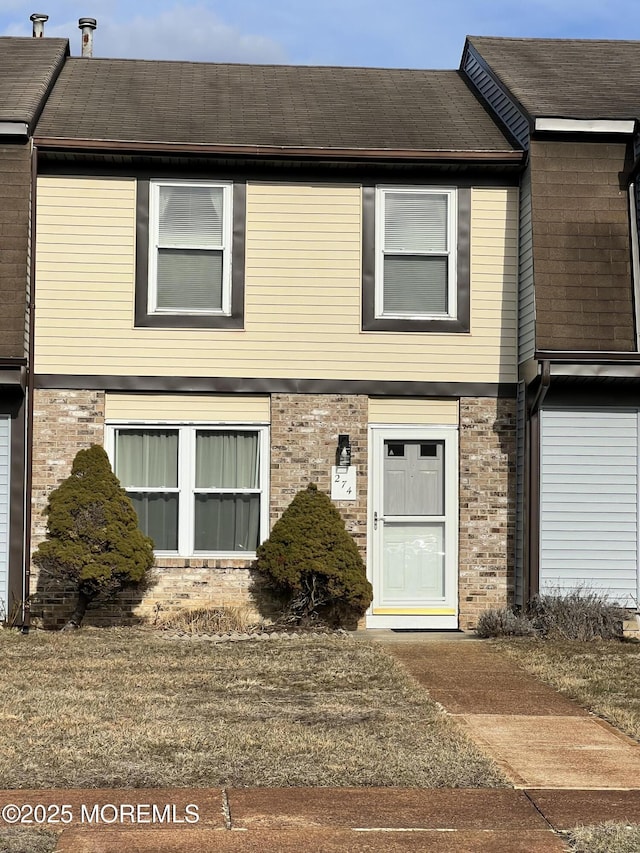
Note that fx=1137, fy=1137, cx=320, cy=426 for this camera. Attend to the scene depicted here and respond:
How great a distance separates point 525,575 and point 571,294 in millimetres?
3152

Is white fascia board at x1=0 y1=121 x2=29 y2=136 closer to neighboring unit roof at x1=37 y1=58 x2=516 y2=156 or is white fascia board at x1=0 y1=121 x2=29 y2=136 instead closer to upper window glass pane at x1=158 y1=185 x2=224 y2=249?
neighboring unit roof at x1=37 y1=58 x2=516 y2=156

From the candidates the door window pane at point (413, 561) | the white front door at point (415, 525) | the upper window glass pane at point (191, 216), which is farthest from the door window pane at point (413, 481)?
the upper window glass pane at point (191, 216)

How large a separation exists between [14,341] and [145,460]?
6.54 ft

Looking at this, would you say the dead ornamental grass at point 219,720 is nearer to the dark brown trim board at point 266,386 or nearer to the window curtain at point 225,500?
the window curtain at point 225,500

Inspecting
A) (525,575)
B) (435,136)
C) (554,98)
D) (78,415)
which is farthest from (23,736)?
(554,98)

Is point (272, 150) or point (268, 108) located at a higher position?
point (268, 108)

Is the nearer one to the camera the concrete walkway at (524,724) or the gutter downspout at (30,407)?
the concrete walkway at (524,724)

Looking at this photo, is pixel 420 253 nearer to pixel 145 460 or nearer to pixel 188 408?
pixel 188 408

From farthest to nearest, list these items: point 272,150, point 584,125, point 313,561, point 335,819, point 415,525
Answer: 1. point 415,525
2. point 272,150
3. point 584,125
4. point 313,561
5. point 335,819

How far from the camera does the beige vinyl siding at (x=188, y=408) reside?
13.0 meters

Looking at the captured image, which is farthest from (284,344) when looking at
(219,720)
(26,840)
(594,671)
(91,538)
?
(26,840)

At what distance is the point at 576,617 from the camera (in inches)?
470

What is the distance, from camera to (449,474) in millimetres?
13156

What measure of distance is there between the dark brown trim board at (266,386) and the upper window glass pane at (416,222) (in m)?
1.61
